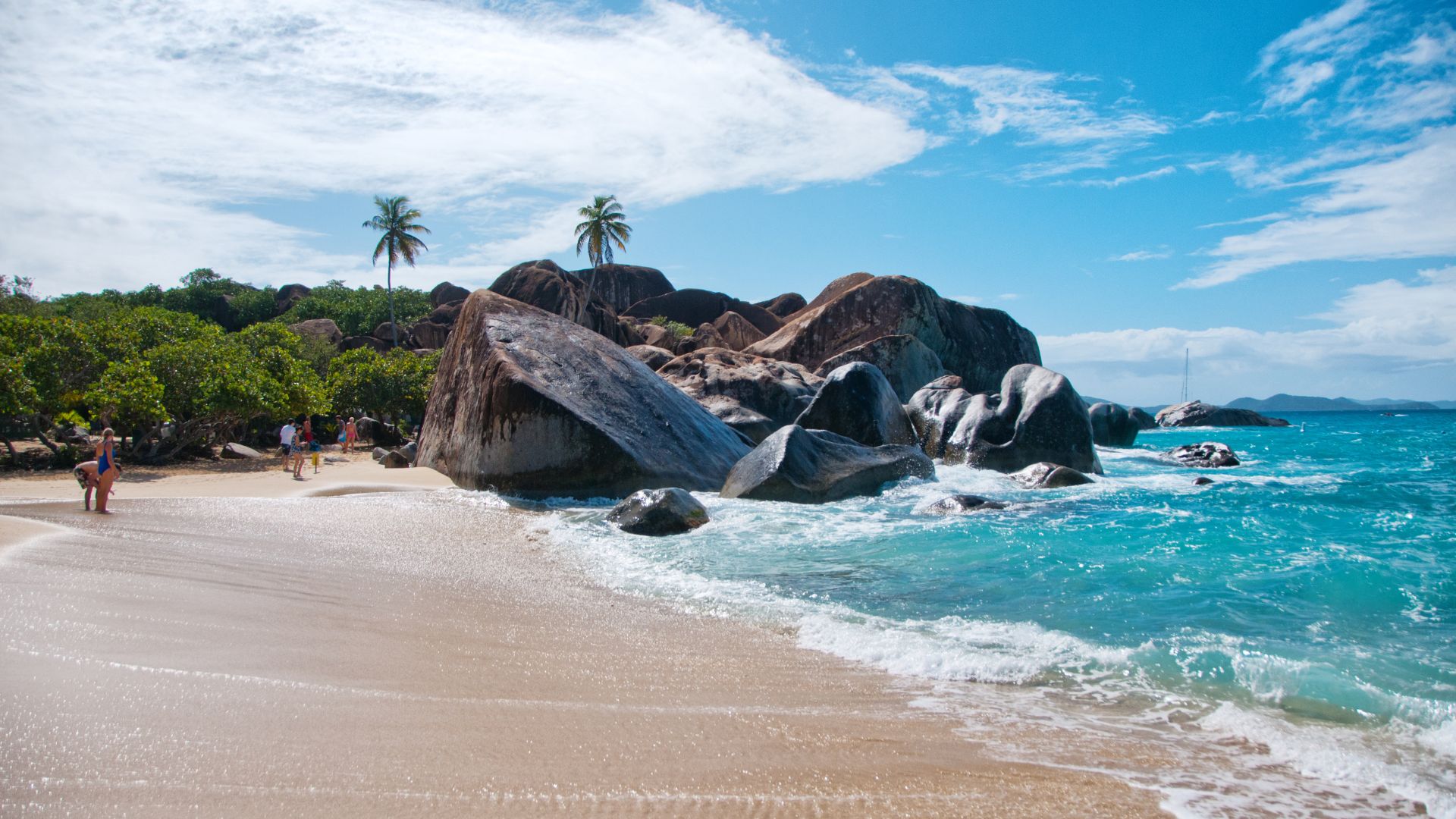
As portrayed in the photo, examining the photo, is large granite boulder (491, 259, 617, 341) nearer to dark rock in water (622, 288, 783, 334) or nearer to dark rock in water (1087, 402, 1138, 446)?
dark rock in water (622, 288, 783, 334)

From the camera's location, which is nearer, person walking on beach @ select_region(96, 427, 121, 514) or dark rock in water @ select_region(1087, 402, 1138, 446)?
person walking on beach @ select_region(96, 427, 121, 514)

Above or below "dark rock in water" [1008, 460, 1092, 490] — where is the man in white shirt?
above

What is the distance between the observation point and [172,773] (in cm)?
271

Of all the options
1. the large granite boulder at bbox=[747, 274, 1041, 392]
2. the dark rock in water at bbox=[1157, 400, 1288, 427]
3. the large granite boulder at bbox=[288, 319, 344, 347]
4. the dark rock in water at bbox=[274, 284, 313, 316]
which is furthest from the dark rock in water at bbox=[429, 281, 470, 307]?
the dark rock in water at bbox=[1157, 400, 1288, 427]

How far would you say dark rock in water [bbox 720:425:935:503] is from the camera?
1166cm

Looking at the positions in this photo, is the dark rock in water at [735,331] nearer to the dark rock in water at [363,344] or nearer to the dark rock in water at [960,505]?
the dark rock in water at [363,344]

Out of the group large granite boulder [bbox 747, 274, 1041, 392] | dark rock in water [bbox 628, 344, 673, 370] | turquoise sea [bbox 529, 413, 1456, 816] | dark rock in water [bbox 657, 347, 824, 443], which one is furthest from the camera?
large granite boulder [bbox 747, 274, 1041, 392]

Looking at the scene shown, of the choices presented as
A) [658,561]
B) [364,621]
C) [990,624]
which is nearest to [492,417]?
[658,561]

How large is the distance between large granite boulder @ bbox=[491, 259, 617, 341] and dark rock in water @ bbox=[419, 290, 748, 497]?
23.5 metres

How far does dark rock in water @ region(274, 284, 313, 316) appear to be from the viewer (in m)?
46.2

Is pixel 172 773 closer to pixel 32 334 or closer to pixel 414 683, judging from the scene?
pixel 414 683

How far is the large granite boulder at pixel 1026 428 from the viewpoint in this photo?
15.8m

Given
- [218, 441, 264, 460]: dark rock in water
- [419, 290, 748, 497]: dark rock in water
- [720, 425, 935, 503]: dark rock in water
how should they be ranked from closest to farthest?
[720, 425, 935, 503]: dark rock in water, [419, 290, 748, 497]: dark rock in water, [218, 441, 264, 460]: dark rock in water

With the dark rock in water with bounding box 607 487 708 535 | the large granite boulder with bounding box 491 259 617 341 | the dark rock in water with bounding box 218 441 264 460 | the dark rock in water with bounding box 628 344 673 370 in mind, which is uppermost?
the large granite boulder with bounding box 491 259 617 341
